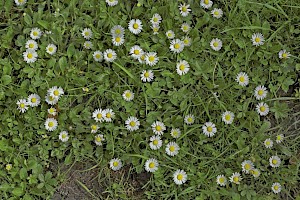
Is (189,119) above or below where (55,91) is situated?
below

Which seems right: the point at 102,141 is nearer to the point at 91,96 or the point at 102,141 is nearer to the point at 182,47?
the point at 91,96

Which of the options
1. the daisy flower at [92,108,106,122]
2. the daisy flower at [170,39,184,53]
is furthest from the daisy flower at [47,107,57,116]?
the daisy flower at [170,39,184,53]

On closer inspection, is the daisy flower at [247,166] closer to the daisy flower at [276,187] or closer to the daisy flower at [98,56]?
the daisy flower at [276,187]

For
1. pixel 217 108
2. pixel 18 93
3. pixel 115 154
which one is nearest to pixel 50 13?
pixel 18 93

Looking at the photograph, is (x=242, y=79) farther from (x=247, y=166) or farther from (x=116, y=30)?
(x=116, y=30)

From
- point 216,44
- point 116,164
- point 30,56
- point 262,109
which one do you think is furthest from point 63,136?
point 262,109

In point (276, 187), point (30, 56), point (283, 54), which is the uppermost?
point (30, 56)

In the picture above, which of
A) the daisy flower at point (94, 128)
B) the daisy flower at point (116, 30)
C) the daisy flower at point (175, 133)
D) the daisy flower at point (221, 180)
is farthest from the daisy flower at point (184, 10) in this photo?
the daisy flower at point (221, 180)
